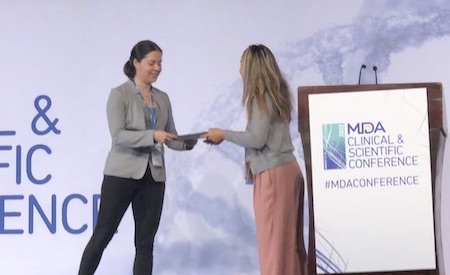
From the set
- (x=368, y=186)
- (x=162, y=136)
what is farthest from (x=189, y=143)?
(x=368, y=186)

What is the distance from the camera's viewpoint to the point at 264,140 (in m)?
3.55

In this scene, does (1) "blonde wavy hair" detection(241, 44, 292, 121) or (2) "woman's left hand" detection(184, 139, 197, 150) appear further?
(2) "woman's left hand" detection(184, 139, 197, 150)

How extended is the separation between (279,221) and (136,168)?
678 millimetres

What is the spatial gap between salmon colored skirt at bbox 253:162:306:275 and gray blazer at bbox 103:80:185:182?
503mm

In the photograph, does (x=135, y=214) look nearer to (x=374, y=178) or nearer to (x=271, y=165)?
(x=271, y=165)

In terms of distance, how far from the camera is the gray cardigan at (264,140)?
3541 millimetres

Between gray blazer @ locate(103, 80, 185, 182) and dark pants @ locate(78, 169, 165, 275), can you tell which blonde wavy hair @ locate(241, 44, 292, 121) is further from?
dark pants @ locate(78, 169, 165, 275)

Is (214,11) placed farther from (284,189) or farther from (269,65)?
(284,189)

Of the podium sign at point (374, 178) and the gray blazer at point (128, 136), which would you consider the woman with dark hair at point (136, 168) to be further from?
the podium sign at point (374, 178)

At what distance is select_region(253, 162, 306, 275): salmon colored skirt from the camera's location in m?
3.47

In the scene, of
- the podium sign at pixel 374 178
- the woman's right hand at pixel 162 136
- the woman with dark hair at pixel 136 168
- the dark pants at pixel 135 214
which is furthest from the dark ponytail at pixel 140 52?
the podium sign at pixel 374 178

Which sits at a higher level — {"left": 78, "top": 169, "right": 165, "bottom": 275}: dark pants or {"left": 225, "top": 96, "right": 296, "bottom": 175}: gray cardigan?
{"left": 225, "top": 96, "right": 296, "bottom": 175}: gray cardigan

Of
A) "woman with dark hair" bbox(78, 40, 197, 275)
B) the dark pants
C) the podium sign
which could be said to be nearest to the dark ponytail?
"woman with dark hair" bbox(78, 40, 197, 275)

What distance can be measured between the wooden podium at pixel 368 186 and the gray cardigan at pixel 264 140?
269mm
